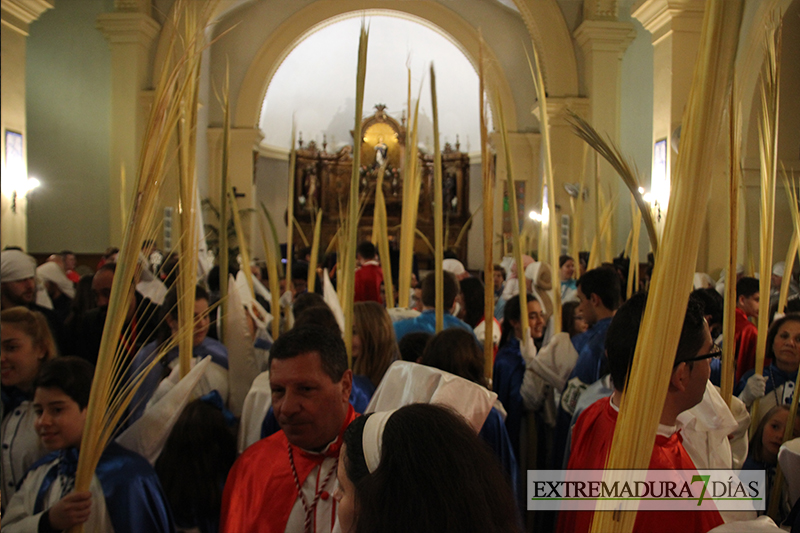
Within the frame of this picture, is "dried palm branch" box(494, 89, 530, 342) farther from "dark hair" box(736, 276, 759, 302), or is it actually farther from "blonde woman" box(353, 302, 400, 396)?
"dark hair" box(736, 276, 759, 302)

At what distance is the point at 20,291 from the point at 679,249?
125 inches

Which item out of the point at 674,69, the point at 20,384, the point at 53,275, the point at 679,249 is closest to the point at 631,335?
the point at 679,249

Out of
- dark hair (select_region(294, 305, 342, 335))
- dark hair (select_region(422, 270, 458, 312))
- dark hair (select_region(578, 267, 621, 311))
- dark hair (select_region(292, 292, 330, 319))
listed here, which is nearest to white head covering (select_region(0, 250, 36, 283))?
dark hair (select_region(292, 292, 330, 319))

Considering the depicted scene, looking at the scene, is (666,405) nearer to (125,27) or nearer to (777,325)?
(777,325)

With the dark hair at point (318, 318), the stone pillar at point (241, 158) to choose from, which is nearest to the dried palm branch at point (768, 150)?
the dark hair at point (318, 318)

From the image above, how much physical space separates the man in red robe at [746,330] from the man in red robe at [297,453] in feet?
Result: 6.93

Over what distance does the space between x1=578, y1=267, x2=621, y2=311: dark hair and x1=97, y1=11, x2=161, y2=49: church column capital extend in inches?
343

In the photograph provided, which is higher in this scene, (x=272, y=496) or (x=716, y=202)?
(x=716, y=202)

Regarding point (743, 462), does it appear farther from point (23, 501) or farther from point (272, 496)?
point (23, 501)

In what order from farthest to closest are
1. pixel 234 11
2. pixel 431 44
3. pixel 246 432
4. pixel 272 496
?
pixel 431 44 < pixel 234 11 < pixel 246 432 < pixel 272 496

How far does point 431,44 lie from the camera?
57.3 feet

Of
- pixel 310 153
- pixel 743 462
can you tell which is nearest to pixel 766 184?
pixel 743 462

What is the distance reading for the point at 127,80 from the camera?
31.4ft

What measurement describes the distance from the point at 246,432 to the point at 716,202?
19.1 ft
